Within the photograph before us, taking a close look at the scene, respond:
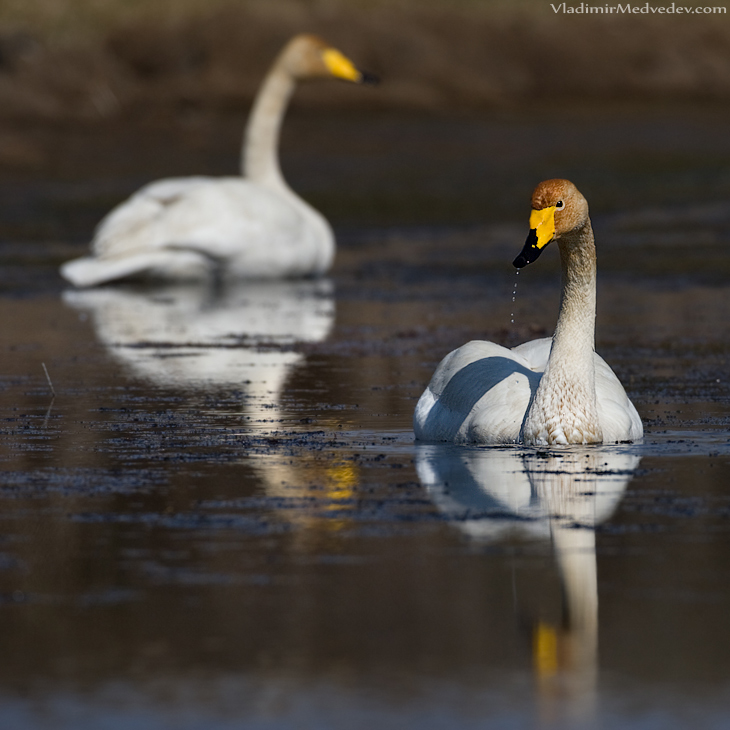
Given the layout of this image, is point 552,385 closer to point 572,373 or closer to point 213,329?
point 572,373

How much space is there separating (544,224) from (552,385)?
2.39 ft

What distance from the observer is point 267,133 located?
19875 mm

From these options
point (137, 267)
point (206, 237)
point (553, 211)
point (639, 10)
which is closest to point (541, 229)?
point (553, 211)

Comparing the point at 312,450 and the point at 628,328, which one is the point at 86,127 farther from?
the point at 312,450

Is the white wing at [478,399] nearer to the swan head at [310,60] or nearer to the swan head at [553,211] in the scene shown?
the swan head at [553,211]

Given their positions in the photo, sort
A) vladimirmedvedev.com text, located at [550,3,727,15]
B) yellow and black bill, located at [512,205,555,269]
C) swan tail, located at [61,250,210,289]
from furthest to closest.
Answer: vladimirmedvedev.com text, located at [550,3,727,15] < swan tail, located at [61,250,210,289] < yellow and black bill, located at [512,205,555,269]

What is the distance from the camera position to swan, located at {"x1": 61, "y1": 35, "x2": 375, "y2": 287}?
17.6 meters

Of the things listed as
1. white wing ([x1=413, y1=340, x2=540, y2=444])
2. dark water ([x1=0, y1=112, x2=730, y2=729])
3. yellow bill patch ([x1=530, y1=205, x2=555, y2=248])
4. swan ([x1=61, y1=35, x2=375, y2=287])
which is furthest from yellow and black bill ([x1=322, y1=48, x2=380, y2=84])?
yellow bill patch ([x1=530, y1=205, x2=555, y2=248])

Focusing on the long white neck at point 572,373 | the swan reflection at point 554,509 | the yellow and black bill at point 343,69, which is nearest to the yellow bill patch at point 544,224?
the long white neck at point 572,373

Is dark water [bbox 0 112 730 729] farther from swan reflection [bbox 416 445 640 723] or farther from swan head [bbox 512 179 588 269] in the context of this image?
swan head [bbox 512 179 588 269]

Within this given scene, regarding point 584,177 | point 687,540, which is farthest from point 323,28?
point 687,540

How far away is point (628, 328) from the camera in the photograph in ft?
43.6

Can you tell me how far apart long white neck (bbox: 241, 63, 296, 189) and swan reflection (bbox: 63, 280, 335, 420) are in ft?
5.55

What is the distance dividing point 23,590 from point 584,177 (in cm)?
2161
